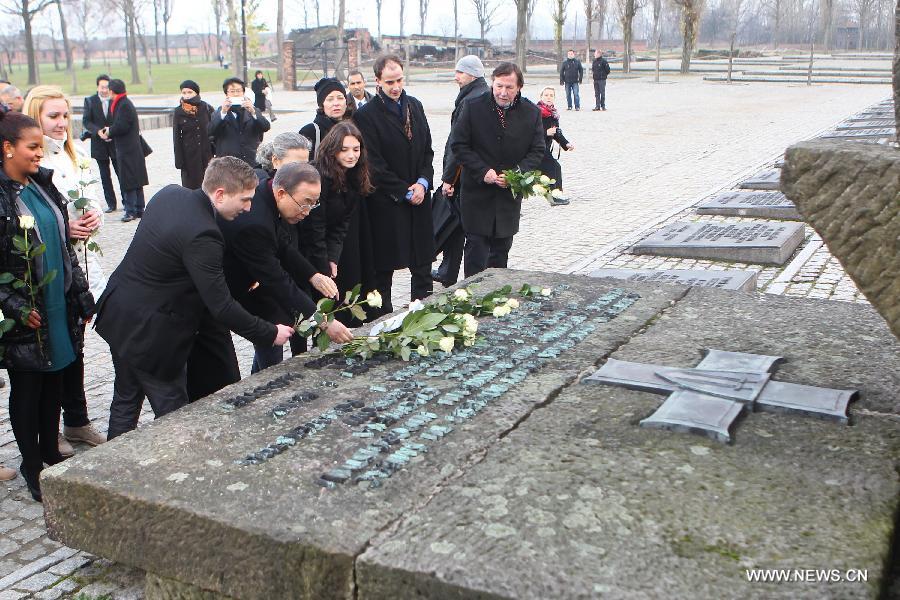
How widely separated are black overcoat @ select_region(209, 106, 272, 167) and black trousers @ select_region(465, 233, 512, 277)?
3.99m

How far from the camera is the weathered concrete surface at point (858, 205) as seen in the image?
278cm

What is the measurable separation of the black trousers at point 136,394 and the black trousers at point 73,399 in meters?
0.53

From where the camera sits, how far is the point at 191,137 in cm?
1112

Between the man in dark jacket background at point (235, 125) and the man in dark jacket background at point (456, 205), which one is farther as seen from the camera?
the man in dark jacket background at point (235, 125)

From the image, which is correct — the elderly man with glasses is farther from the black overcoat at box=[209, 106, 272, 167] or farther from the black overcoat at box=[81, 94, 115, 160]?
the black overcoat at box=[81, 94, 115, 160]

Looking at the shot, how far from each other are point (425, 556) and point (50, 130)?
3707 mm

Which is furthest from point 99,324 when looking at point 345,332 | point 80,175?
point 80,175

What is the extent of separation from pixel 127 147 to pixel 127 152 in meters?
0.08

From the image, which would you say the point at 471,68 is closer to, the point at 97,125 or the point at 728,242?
the point at 728,242

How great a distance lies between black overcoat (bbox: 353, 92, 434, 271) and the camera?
252 inches

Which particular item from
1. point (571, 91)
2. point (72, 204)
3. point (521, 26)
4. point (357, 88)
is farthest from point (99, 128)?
point (521, 26)

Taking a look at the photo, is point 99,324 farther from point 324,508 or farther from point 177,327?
point 324,508

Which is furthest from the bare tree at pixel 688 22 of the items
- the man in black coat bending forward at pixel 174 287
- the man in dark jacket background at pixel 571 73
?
the man in black coat bending forward at pixel 174 287

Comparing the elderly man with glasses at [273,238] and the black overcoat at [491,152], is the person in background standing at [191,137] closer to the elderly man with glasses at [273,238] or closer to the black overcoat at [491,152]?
the black overcoat at [491,152]
